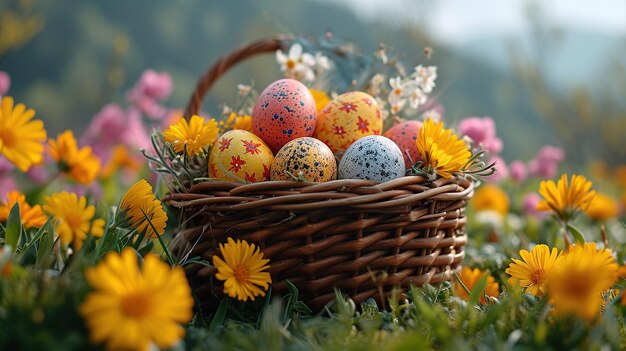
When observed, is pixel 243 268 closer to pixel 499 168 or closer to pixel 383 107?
pixel 383 107

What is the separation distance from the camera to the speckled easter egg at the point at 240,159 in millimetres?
1209

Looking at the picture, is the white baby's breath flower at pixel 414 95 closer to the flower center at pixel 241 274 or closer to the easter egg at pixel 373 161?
the easter egg at pixel 373 161

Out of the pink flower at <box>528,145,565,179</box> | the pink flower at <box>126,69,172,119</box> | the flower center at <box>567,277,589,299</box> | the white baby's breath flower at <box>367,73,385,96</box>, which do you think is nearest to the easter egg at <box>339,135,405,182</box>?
the white baby's breath flower at <box>367,73,385,96</box>

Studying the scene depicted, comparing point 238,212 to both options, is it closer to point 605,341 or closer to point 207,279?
point 207,279

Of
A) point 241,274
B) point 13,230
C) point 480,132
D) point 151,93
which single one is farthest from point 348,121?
point 151,93

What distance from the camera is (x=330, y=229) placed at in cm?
110

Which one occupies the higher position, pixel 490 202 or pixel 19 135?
pixel 19 135

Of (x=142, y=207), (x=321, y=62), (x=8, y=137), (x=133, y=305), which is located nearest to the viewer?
(x=133, y=305)

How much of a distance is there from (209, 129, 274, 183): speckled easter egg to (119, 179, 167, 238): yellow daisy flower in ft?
0.50

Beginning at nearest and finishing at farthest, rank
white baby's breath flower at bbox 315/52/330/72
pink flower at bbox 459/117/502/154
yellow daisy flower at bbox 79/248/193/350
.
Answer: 1. yellow daisy flower at bbox 79/248/193/350
2. white baby's breath flower at bbox 315/52/330/72
3. pink flower at bbox 459/117/502/154

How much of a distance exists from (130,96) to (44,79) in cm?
1012

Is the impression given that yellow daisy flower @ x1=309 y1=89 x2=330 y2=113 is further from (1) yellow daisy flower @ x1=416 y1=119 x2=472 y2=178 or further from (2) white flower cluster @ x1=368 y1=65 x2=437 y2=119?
(1) yellow daisy flower @ x1=416 y1=119 x2=472 y2=178

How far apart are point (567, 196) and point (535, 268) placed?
0.31m

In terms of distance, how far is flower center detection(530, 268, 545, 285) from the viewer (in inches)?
43.2
